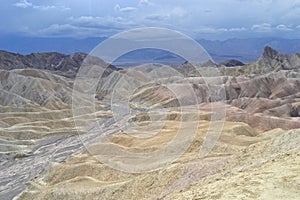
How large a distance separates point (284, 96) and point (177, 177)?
102752 millimetres

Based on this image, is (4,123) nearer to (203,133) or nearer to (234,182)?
(203,133)

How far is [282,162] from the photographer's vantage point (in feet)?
64.9

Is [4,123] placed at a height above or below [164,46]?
below

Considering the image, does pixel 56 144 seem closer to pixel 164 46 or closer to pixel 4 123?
pixel 4 123

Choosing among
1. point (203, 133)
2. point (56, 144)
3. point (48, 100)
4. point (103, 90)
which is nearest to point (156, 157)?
point (203, 133)

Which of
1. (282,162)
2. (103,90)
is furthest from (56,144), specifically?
(103,90)

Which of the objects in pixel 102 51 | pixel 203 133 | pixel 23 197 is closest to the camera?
pixel 102 51

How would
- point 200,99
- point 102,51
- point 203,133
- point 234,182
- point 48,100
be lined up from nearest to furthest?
point 234,182 < point 102,51 < point 203,133 < point 200,99 < point 48,100

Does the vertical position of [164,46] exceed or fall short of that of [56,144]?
it exceeds it

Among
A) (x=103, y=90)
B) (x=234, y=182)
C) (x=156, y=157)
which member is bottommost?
(x=103, y=90)

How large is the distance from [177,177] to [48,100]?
125m

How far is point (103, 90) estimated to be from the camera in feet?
595

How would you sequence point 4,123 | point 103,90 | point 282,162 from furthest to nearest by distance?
point 103,90 < point 4,123 < point 282,162

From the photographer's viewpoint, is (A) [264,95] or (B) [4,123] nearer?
(B) [4,123]
